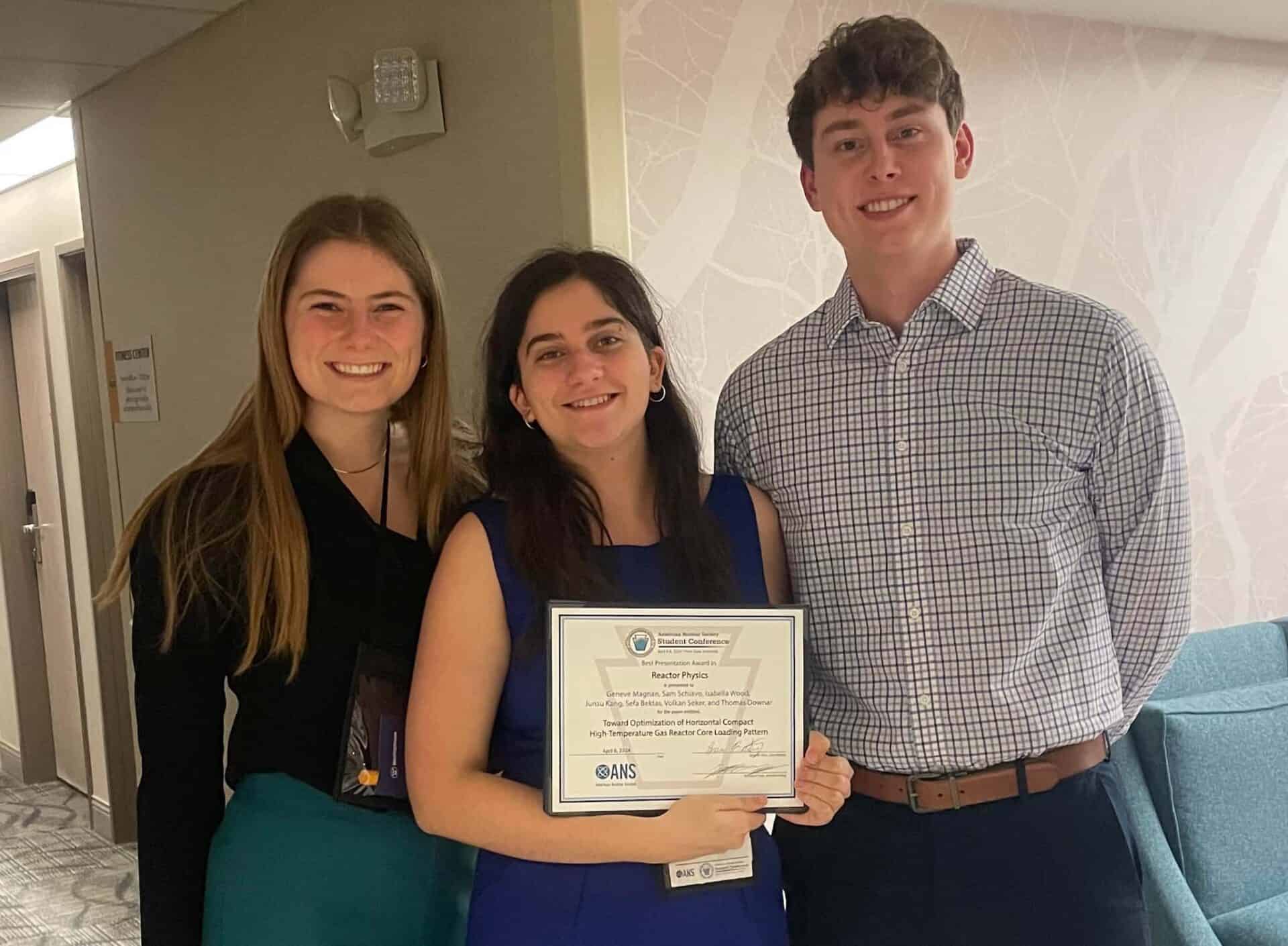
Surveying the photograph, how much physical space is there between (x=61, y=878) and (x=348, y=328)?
11.2 feet

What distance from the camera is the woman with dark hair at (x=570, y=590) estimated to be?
141cm

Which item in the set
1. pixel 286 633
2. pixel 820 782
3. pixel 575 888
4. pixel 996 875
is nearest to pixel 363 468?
pixel 286 633

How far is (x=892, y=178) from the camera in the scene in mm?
1639

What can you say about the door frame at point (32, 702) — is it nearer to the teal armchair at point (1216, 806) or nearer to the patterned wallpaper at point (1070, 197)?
the patterned wallpaper at point (1070, 197)

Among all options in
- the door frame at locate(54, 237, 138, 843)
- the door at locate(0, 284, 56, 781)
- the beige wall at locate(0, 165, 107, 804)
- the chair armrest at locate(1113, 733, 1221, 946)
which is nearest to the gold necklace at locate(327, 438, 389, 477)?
the chair armrest at locate(1113, 733, 1221, 946)

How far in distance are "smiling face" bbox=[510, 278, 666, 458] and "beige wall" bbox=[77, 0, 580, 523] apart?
2.40 ft

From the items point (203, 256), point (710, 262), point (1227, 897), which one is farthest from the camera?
point (203, 256)

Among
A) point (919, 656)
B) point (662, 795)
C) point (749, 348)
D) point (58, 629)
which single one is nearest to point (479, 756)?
point (662, 795)

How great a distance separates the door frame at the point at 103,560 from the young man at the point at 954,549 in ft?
11.2

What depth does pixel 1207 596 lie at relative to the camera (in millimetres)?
3480

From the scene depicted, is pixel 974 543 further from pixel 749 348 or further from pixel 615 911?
pixel 749 348

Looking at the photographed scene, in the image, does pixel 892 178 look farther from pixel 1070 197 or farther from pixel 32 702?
pixel 32 702

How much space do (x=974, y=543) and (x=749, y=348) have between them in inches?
37.6
